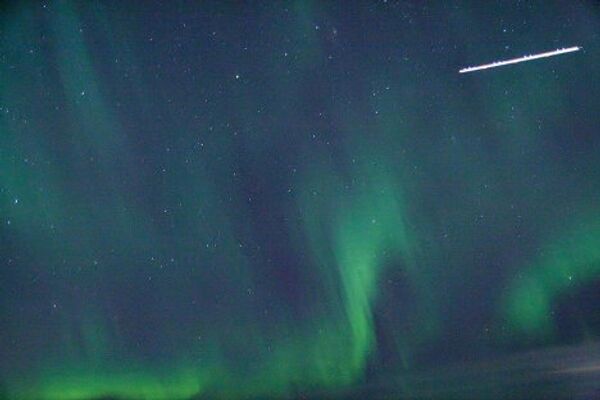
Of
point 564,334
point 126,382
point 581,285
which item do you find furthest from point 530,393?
point 126,382

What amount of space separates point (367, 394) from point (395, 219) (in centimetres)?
98

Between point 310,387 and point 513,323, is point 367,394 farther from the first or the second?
point 513,323

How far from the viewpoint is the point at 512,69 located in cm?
328

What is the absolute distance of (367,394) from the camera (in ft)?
9.66

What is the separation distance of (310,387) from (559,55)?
7.69ft

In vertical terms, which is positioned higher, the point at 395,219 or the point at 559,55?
the point at 559,55

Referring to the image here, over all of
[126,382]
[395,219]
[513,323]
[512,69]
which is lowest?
[513,323]

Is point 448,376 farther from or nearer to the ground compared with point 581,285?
nearer to the ground

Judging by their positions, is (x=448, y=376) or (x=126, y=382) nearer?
(x=448, y=376)

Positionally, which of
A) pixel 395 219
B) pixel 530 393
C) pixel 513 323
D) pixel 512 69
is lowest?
pixel 530 393

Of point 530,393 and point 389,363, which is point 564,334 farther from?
point 389,363

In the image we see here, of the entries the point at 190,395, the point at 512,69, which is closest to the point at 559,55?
the point at 512,69

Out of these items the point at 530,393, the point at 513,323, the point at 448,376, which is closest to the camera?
the point at 530,393

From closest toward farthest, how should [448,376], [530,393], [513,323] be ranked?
[530,393] < [448,376] < [513,323]
